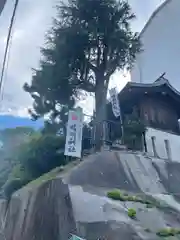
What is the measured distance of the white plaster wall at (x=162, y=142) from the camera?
16.2 m

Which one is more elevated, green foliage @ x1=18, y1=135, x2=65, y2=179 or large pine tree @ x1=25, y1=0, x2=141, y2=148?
large pine tree @ x1=25, y1=0, x2=141, y2=148

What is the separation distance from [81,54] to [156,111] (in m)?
6.08

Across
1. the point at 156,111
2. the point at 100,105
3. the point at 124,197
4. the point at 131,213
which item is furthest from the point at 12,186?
the point at 156,111

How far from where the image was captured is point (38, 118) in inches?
610

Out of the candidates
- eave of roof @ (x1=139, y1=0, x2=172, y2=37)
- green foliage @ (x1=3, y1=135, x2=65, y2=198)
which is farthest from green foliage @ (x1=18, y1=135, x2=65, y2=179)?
eave of roof @ (x1=139, y1=0, x2=172, y2=37)

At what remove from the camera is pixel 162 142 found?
57.1ft

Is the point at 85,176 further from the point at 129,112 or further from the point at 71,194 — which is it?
the point at 129,112

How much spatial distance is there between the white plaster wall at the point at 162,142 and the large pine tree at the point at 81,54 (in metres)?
3.00

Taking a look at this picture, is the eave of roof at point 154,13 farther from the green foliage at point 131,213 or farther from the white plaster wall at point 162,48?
the green foliage at point 131,213

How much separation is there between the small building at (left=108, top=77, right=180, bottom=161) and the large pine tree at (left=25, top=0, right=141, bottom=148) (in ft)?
7.63

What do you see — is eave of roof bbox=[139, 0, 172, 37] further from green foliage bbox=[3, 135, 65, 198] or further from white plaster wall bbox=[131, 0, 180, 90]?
green foliage bbox=[3, 135, 65, 198]

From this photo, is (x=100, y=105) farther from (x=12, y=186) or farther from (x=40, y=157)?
(x=12, y=186)

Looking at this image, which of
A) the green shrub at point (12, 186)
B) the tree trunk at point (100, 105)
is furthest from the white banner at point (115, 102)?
the green shrub at point (12, 186)

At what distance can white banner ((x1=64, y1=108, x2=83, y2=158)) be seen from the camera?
1201cm
